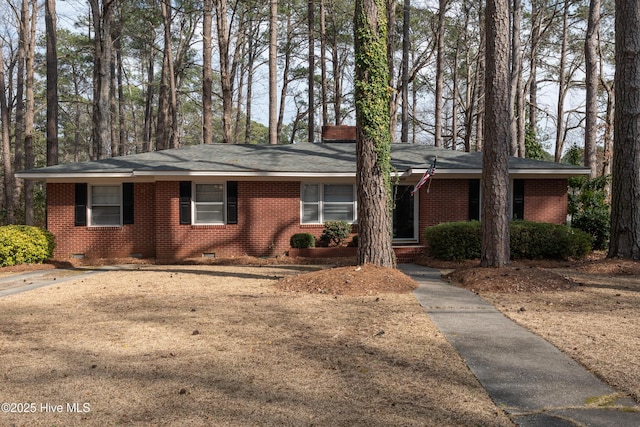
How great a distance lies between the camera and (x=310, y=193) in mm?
15797

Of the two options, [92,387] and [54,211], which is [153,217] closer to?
[54,211]

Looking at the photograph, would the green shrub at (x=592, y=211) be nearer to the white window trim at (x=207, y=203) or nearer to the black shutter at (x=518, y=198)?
the black shutter at (x=518, y=198)

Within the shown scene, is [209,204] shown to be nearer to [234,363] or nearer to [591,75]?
[234,363]

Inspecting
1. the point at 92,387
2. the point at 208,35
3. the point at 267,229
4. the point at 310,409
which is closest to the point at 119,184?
the point at 267,229

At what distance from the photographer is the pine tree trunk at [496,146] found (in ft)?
31.0

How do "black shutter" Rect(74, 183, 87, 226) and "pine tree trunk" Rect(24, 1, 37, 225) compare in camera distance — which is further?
"pine tree trunk" Rect(24, 1, 37, 225)

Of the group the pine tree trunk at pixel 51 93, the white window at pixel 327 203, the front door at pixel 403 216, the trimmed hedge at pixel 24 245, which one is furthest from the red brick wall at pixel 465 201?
the pine tree trunk at pixel 51 93

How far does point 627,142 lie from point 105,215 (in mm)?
15399

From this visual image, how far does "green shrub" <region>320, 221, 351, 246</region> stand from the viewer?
15.1 meters

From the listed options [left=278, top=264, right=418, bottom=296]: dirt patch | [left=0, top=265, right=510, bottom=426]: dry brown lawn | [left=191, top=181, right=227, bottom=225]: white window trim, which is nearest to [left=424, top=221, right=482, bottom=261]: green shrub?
[left=278, top=264, right=418, bottom=296]: dirt patch

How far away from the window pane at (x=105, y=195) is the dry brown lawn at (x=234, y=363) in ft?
26.0

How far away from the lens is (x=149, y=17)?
29391 millimetres

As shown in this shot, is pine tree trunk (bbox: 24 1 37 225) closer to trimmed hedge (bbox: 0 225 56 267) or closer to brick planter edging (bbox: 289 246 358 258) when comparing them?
trimmed hedge (bbox: 0 225 56 267)

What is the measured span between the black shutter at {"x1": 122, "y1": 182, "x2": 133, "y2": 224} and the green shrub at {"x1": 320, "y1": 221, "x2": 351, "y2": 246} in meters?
6.43
